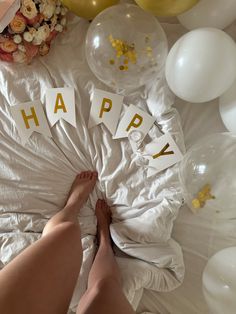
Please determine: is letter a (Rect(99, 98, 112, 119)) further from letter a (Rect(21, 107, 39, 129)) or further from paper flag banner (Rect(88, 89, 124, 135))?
letter a (Rect(21, 107, 39, 129))

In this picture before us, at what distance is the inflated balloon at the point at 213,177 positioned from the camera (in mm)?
1080

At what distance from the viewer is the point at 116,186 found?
137cm

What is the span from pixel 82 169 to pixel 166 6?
1.93 feet

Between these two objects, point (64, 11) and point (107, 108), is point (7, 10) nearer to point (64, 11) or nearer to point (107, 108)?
point (64, 11)

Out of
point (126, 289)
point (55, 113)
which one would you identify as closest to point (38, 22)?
point (55, 113)

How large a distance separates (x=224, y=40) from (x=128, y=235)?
0.65 metres

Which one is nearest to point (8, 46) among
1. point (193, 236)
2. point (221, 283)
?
point (193, 236)

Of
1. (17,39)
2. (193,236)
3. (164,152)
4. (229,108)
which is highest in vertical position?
(17,39)

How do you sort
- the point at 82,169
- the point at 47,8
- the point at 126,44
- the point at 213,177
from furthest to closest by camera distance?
the point at 82,169, the point at 47,8, the point at 126,44, the point at 213,177

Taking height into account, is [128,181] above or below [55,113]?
below

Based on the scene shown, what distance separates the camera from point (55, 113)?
1.39 meters

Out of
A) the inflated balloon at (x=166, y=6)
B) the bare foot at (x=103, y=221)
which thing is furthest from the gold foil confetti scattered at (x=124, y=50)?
the bare foot at (x=103, y=221)

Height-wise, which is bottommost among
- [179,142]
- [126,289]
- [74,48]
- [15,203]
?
[126,289]

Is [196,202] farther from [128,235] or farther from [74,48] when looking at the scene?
[74,48]
